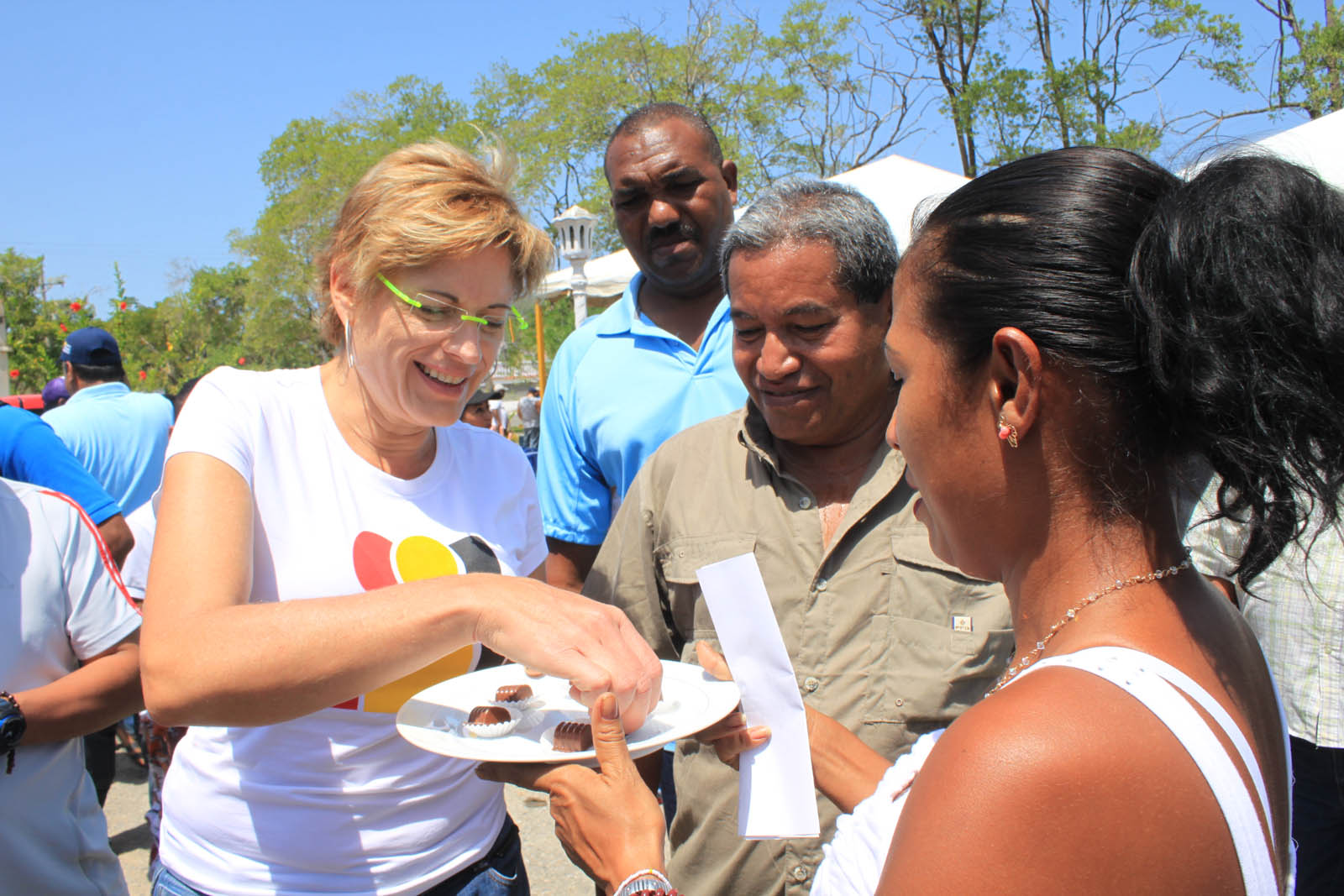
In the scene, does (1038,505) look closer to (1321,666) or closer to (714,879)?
(714,879)

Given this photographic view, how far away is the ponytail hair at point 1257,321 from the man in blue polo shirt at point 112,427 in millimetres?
5514

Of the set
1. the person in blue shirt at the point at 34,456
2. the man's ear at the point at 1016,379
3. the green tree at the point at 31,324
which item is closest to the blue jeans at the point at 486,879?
the man's ear at the point at 1016,379

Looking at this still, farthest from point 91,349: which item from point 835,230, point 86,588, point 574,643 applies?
point 574,643

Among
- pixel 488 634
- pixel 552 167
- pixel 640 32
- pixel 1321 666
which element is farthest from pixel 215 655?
pixel 552 167

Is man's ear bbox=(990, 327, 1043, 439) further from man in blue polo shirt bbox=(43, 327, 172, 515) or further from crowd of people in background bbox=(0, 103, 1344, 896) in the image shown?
man in blue polo shirt bbox=(43, 327, 172, 515)

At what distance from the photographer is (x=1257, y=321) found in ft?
3.06

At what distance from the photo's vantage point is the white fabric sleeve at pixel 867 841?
47.6 inches

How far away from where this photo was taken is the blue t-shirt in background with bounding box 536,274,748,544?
2.95m

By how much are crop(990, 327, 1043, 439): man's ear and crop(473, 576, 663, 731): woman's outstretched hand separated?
2.27 feet

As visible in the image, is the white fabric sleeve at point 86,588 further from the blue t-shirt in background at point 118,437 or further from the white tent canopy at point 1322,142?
the white tent canopy at point 1322,142

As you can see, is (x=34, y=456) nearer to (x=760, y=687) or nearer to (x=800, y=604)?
(x=800, y=604)

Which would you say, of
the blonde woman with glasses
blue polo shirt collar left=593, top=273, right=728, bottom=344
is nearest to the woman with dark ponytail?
the blonde woman with glasses

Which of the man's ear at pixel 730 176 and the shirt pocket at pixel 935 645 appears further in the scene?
the man's ear at pixel 730 176

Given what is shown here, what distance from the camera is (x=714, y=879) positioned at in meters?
2.02
